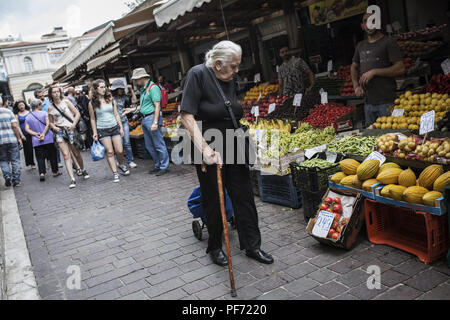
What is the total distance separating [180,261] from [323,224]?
1.48 metres

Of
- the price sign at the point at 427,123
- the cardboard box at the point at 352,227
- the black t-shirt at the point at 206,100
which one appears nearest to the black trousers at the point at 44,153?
the black t-shirt at the point at 206,100

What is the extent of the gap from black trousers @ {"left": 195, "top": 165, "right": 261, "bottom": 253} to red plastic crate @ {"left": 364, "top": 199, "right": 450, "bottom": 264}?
3.70 ft

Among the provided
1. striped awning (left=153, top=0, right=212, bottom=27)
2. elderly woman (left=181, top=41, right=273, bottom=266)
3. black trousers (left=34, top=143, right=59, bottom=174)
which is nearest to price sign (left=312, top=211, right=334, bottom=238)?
elderly woman (left=181, top=41, right=273, bottom=266)

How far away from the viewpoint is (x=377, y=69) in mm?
4977

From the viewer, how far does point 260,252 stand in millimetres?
3740

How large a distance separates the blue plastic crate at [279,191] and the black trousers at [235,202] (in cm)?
136

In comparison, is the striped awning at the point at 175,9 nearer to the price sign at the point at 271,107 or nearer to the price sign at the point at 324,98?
the price sign at the point at 271,107

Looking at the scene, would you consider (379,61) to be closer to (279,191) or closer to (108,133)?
(279,191)

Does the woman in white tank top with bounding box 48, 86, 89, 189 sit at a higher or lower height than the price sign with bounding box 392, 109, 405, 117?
higher

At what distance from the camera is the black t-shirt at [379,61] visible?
4.93 metres

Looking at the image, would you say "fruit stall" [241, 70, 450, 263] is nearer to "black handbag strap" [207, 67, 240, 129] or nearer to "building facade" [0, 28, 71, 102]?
"black handbag strap" [207, 67, 240, 129]

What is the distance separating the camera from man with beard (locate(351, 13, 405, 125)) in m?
4.93

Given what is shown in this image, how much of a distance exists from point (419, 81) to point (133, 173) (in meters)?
6.00
